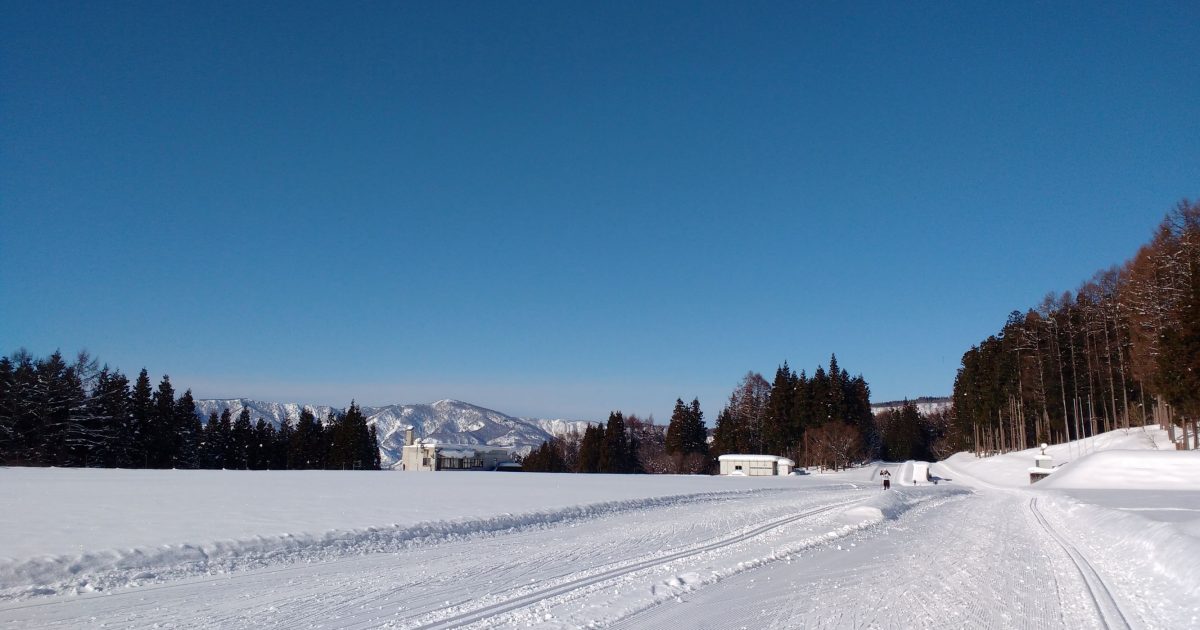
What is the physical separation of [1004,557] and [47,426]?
6013 centimetres

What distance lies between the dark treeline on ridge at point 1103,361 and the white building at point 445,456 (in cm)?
6058

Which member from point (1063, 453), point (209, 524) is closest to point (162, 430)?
point (209, 524)

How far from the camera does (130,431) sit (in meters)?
59.2

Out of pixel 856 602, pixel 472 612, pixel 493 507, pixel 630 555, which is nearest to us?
pixel 472 612

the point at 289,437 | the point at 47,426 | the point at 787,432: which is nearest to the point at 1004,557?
the point at 47,426

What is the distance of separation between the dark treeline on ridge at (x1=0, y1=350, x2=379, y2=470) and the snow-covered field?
132ft

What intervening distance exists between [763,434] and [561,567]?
8188 centimetres

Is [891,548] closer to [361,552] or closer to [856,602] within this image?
[856,602]

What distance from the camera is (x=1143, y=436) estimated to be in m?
51.4

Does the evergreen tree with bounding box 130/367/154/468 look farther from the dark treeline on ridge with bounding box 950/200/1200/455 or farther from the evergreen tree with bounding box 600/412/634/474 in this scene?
the dark treeline on ridge with bounding box 950/200/1200/455

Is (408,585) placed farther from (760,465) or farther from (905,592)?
(760,465)

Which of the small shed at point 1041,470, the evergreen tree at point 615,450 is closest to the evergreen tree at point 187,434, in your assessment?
the evergreen tree at point 615,450

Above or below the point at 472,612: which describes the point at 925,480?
below

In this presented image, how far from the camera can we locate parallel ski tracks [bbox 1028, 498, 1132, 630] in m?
7.29
